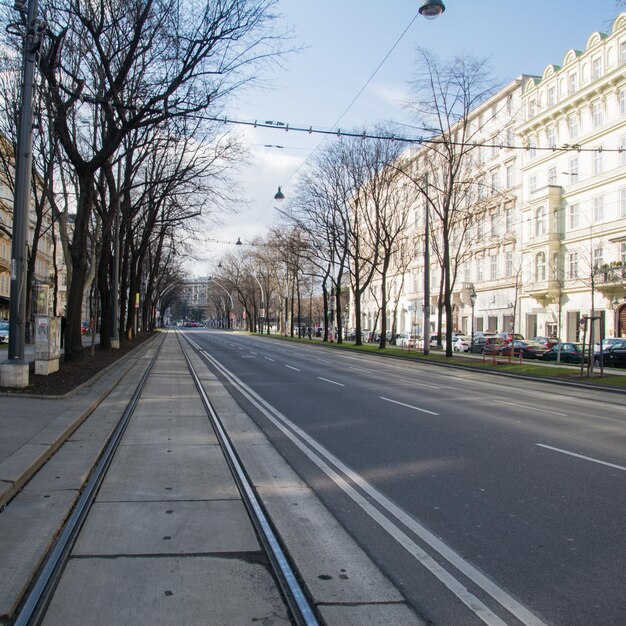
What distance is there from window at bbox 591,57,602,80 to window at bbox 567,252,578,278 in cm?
1293

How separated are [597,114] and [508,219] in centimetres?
1345

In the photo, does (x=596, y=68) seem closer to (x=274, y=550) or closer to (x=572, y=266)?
(x=572, y=266)

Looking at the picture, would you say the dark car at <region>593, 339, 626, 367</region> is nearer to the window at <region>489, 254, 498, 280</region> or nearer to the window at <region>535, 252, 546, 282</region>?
the window at <region>535, 252, 546, 282</region>

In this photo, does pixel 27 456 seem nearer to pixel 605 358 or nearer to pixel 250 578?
pixel 250 578

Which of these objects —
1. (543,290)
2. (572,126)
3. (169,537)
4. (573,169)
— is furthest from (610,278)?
(169,537)

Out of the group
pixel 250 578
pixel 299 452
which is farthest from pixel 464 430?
pixel 250 578

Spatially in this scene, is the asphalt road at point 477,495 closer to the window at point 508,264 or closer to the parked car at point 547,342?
the parked car at point 547,342

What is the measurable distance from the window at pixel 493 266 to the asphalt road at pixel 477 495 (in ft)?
152

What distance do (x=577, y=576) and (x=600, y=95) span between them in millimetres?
46918

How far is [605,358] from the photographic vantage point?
1240 inches

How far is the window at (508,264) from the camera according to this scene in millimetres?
55500

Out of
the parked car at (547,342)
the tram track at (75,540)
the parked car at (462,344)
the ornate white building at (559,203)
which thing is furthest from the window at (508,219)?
the tram track at (75,540)

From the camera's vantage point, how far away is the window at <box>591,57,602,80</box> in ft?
143

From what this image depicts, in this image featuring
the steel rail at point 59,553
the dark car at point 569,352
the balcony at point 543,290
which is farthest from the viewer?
the balcony at point 543,290
